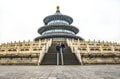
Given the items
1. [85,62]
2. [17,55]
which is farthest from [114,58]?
[17,55]

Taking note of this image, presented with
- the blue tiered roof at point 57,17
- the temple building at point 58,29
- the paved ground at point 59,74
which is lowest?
A: the paved ground at point 59,74

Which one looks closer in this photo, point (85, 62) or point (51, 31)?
point (85, 62)

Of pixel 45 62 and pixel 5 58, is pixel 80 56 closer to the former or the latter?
pixel 45 62

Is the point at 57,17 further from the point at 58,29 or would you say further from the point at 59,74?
the point at 59,74

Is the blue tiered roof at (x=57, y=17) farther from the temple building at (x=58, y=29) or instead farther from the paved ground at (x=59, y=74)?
the paved ground at (x=59, y=74)

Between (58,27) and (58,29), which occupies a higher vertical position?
(58,27)

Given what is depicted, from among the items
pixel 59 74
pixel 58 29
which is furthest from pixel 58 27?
pixel 59 74

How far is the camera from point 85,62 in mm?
18922

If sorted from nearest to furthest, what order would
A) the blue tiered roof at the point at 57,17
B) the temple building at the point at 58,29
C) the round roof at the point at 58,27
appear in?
the temple building at the point at 58,29
the round roof at the point at 58,27
the blue tiered roof at the point at 57,17

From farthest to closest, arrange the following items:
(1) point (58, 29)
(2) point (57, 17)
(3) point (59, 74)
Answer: (2) point (57, 17), (1) point (58, 29), (3) point (59, 74)

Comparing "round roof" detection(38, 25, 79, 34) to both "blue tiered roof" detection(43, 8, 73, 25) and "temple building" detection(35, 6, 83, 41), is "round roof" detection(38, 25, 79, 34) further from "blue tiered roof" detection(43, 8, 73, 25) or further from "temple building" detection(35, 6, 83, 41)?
"blue tiered roof" detection(43, 8, 73, 25)

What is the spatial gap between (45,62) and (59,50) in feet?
12.5

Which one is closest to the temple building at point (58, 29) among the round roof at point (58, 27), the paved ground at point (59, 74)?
the round roof at point (58, 27)

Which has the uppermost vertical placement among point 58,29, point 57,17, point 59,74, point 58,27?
point 57,17
